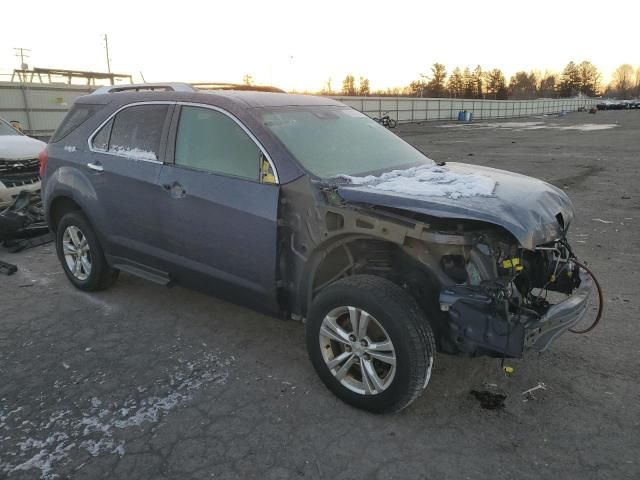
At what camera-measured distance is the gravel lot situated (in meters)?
2.57

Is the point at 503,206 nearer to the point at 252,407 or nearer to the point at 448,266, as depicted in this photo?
the point at 448,266

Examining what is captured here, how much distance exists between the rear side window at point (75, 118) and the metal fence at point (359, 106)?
17.3 metres

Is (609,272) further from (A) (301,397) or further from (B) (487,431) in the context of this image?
(A) (301,397)

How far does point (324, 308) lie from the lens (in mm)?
3002

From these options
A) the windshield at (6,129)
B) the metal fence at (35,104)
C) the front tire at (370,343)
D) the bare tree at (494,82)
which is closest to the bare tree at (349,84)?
the bare tree at (494,82)

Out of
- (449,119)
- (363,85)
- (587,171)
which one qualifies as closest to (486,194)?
(587,171)

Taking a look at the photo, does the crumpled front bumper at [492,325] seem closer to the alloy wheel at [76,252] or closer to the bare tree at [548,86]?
the alloy wheel at [76,252]

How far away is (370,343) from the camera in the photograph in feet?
9.52

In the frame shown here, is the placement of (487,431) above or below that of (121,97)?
below

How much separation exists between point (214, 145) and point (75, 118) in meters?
1.88

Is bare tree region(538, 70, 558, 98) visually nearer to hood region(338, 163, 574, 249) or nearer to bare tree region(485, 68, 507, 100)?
bare tree region(485, 68, 507, 100)

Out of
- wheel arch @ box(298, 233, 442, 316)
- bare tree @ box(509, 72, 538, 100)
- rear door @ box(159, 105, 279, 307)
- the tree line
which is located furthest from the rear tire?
bare tree @ box(509, 72, 538, 100)

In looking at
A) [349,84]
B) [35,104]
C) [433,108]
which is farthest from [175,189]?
[349,84]

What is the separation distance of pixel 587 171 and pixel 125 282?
1126 centimetres
